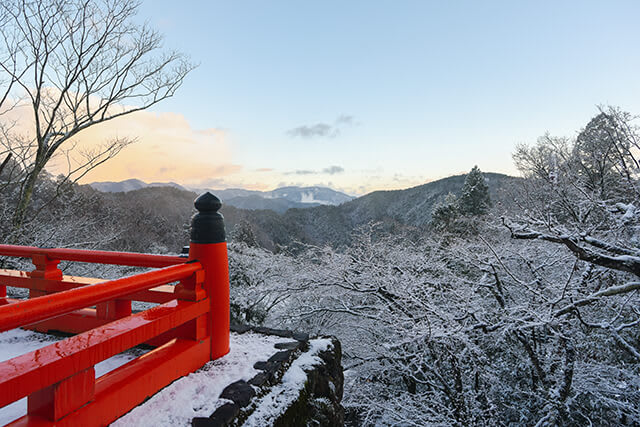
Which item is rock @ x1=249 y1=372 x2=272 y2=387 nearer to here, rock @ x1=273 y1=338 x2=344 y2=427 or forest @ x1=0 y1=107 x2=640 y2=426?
rock @ x1=273 y1=338 x2=344 y2=427

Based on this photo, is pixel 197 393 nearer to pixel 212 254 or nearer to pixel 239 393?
pixel 239 393

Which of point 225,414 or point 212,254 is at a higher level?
point 212,254

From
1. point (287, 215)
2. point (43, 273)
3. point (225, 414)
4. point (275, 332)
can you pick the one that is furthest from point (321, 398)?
point (287, 215)

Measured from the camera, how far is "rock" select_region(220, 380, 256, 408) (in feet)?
5.33

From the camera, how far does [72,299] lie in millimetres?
1159

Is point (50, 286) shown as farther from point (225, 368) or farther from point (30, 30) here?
point (30, 30)

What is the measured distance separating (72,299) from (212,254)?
2.72ft

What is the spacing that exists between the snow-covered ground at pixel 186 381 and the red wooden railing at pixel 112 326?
57 mm

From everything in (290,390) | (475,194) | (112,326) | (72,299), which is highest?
(475,194)

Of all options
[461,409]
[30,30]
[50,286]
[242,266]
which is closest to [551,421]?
[461,409]

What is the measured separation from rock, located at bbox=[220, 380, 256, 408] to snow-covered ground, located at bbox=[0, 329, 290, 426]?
1.4 inches

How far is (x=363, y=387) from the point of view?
6012mm

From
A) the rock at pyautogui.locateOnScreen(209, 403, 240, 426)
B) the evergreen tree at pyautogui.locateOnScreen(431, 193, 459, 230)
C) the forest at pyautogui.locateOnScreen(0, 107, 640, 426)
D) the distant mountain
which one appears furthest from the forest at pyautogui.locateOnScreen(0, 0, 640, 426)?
the distant mountain

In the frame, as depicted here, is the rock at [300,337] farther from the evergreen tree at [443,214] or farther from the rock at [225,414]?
the evergreen tree at [443,214]
